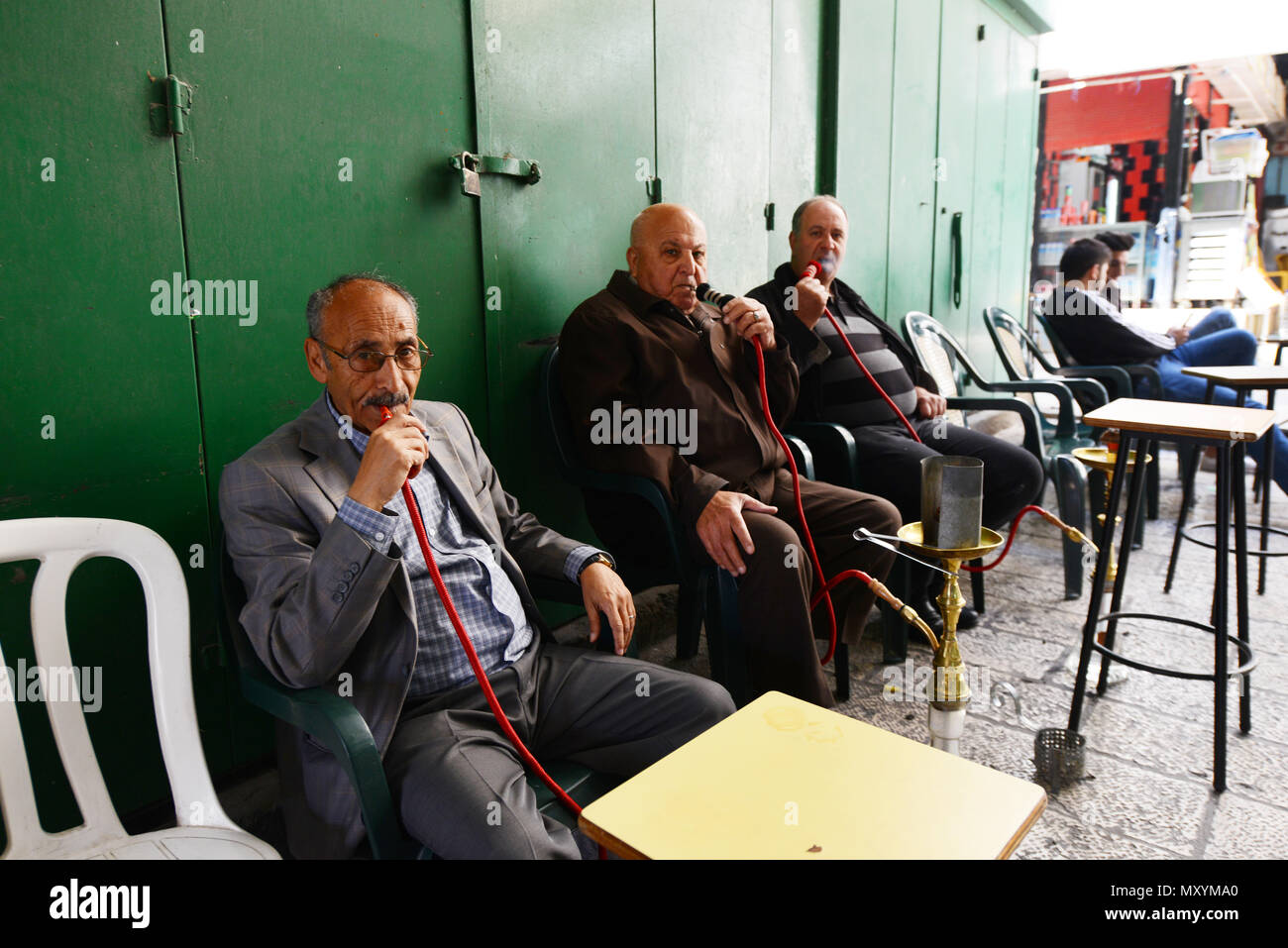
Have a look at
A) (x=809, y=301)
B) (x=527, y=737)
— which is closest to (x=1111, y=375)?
(x=809, y=301)

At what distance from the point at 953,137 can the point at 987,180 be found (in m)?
0.78

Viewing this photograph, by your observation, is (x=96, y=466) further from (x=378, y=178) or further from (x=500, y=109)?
(x=500, y=109)

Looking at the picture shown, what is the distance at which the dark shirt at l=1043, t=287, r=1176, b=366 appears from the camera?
15.0 feet

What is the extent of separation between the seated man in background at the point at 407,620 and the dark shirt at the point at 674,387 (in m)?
0.51

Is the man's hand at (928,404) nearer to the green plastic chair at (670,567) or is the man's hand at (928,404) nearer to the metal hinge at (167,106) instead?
the green plastic chair at (670,567)

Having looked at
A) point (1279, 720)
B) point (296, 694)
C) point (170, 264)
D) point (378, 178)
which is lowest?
point (1279, 720)

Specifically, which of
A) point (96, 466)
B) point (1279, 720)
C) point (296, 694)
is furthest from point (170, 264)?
point (1279, 720)

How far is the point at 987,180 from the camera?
5.73 meters

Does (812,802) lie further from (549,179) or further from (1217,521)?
(549,179)

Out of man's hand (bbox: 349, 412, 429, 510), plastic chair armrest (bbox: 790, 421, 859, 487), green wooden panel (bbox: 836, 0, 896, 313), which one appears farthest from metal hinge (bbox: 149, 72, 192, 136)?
green wooden panel (bbox: 836, 0, 896, 313)

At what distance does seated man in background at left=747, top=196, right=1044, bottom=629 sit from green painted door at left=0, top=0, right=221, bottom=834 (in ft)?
6.25
